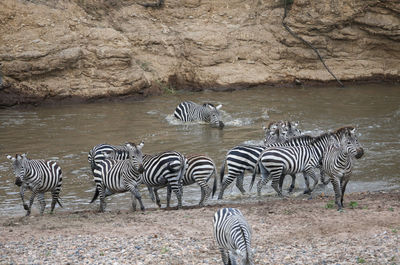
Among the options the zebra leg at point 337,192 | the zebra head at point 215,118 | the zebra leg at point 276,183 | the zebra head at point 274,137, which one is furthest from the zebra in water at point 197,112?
the zebra leg at point 337,192

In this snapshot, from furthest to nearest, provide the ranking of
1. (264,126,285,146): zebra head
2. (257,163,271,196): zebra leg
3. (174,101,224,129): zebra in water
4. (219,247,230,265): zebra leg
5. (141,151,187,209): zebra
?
(174,101,224,129): zebra in water, (264,126,285,146): zebra head, (257,163,271,196): zebra leg, (141,151,187,209): zebra, (219,247,230,265): zebra leg

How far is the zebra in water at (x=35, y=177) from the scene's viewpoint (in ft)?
39.5

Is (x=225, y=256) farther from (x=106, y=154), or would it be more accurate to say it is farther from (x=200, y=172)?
(x=106, y=154)

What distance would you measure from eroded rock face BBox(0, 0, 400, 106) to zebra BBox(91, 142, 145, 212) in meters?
13.0

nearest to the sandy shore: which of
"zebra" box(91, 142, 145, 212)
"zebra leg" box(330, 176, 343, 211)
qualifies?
"zebra leg" box(330, 176, 343, 211)

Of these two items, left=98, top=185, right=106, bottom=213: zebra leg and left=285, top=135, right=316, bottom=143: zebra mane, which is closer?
left=98, top=185, right=106, bottom=213: zebra leg

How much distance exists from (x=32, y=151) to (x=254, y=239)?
10942 millimetres

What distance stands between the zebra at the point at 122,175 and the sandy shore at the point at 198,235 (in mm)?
484

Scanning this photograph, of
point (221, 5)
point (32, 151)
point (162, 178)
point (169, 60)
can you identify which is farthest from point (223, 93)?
point (162, 178)

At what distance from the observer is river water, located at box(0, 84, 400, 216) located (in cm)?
1452

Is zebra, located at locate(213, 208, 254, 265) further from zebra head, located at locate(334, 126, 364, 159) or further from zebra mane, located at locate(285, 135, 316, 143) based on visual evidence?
zebra mane, located at locate(285, 135, 316, 143)

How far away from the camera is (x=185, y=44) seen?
2817 centimetres

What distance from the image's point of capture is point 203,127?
73.0 feet

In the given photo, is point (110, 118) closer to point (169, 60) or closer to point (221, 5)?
point (169, 60)
